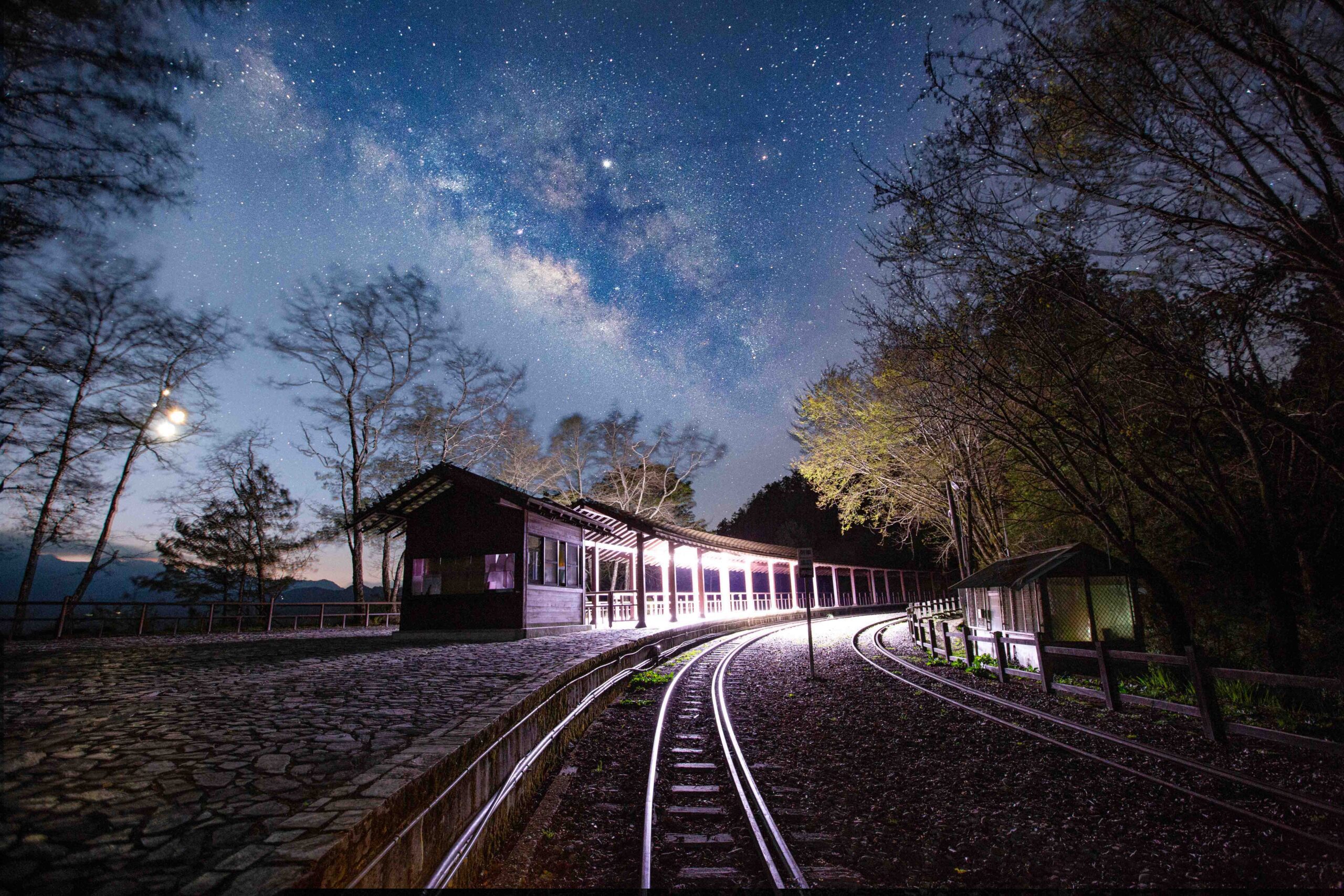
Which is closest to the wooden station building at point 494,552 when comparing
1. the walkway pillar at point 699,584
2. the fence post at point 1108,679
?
the walkway pillar at point 699,584

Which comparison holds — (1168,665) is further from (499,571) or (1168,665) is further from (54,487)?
(54,487)

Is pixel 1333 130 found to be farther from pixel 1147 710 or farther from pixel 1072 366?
pixel 1147 710

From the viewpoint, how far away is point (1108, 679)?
23.5ft

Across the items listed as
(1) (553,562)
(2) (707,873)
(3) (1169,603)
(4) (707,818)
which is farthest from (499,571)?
(3) (1169,603)

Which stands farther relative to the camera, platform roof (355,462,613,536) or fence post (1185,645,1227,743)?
platform roof (355,462,613,536)

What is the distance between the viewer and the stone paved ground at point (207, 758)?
255 centimetres

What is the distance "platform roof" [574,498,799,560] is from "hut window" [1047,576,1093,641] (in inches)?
219

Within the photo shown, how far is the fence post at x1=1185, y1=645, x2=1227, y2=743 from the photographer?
569cm

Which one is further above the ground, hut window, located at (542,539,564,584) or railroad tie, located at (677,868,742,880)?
hut window, located at (542,539,564,584)

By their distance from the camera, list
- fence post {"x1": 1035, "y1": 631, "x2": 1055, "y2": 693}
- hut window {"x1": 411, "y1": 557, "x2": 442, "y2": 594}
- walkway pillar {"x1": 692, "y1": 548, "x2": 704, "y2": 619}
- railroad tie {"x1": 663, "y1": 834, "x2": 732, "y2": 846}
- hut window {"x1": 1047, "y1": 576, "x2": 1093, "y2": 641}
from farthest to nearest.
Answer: walkway pillar {"x1": 692, "y1": 548, "x2": 704, "y2": 619} → hut window {"x1": 411, "y1": 557, "x2": 442, "y2": 594} → hut window {"x1": 1047, "y1": 576, "x2": 1093, "y2": 641} → fence post {"x1": 1035, "y1": 631, "x2": 1055, "y2": 693} → railroad tie {"x1": 663, "y1": 834, "x2": 732, "y2": 846}

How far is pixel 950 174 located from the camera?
6.48 metres

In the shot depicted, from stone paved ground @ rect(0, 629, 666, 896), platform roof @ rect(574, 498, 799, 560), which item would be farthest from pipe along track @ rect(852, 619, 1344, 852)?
platform roof @ rect(574, 498, 799, 560)

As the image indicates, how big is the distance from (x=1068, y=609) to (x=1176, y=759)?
20.7 ft

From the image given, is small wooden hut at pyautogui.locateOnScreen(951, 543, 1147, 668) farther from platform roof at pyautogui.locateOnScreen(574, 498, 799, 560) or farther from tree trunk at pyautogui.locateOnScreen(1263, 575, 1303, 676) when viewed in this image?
platform roof at pyautogui.locateOnScreen(574, 498, 799, 560)
